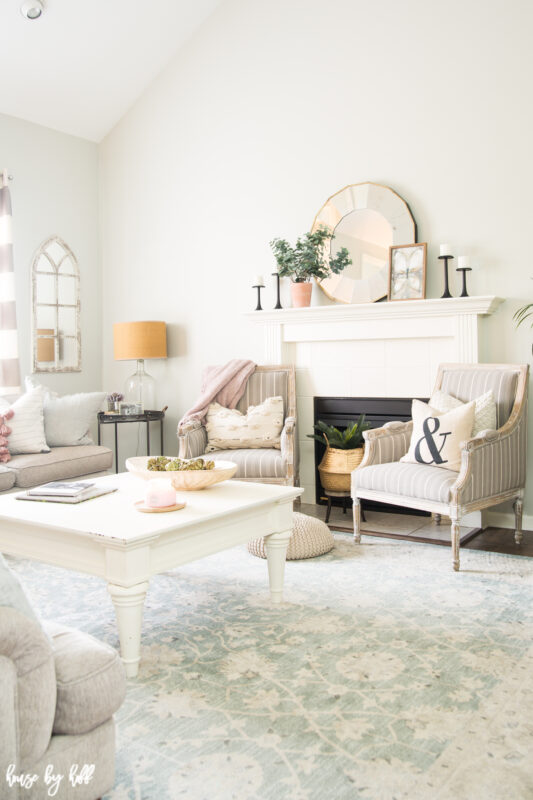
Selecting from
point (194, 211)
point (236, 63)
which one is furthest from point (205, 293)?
point (236, 63)

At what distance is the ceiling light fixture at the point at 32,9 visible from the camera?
4495mm

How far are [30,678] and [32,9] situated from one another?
14.7 feet

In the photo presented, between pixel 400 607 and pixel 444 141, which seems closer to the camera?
pixel 400 607

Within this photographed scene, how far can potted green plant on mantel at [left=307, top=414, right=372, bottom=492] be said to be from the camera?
14.1ft

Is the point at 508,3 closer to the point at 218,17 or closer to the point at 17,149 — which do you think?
the point at 218,17

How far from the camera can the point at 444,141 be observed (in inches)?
171

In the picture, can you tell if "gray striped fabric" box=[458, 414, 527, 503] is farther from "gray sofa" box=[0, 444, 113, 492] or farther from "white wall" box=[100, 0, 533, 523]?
"gray sofa" box=[0, 444, 113, 492]

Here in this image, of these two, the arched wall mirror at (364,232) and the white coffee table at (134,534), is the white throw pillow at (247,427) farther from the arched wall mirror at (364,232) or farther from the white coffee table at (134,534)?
the white coffee table at (134,534)

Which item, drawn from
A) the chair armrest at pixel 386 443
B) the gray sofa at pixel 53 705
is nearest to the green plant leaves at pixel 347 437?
the chair armrest at pixel 386 443

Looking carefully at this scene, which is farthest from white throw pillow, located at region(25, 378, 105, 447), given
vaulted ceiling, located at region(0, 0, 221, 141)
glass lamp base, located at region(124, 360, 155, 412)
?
vaulted ceiling, located at region(0, 0, 221, 141)

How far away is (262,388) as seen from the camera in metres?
4.89

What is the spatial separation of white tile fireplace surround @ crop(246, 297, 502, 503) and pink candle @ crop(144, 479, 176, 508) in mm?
2304

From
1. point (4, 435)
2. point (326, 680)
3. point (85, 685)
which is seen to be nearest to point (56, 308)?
point (4, 435)

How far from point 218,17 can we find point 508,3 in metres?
2.18
